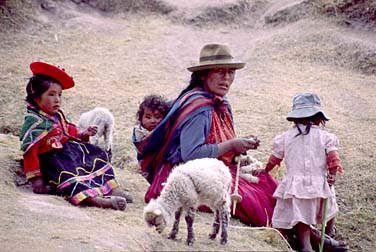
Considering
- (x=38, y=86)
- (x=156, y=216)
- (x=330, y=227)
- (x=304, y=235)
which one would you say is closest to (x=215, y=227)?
(x=156, y=216)

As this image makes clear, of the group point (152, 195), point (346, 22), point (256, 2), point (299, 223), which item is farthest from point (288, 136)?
point (256, 2)

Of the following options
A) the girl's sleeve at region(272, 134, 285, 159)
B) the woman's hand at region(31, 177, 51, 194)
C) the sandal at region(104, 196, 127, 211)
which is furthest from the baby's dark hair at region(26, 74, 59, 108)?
the girl's sleeve at region(272, 134, 285, 159)

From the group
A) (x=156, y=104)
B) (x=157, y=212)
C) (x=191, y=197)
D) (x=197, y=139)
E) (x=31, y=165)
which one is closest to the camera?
(x=157, y=212)

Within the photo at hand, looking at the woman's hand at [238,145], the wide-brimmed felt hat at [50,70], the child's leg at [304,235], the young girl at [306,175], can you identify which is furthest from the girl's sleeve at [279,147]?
the wide-brimmed felt hat at [50,70]

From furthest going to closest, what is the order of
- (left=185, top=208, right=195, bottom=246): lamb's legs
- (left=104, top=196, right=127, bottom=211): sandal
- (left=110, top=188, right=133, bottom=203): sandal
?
1. (left=110, top=188, right=133, bottom=203): sandal
2. (left=104, top=196, right=127, bottom=211): sandal
3. (left=185, top=208, right=195, bottom=246): lamb's legs

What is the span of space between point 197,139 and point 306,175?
82cm

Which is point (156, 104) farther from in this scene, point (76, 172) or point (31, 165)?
point (31, 165)

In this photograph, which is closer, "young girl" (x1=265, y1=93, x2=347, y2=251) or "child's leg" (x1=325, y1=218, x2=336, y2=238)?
"young girl" (x1=265, y1=93, x2=347, y2=251)

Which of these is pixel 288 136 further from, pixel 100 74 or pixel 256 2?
pixel 256 2

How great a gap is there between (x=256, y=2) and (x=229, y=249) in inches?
411

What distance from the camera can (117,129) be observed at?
7.25 meters

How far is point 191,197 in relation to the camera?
11.4ft

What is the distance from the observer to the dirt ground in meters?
3.96

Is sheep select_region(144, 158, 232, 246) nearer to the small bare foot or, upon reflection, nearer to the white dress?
the white dress
